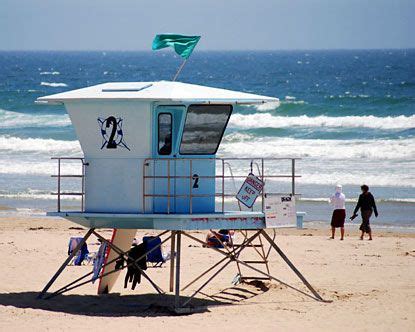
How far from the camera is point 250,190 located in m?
19.2

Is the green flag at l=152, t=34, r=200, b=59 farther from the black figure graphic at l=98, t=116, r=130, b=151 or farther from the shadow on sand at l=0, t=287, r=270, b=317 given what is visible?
the shadow on sand at l=0, t=287, r=270, b=317

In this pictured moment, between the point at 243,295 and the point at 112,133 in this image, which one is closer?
the point at 112,133

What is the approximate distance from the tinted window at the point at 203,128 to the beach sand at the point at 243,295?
2.76m

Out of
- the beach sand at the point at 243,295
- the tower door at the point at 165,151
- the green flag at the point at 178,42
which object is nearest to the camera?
the beach sand at the point at 243,295

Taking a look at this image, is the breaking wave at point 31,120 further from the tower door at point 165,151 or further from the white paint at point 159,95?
the tower door at point 165,151

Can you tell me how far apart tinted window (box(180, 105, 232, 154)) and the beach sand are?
276 centimetres

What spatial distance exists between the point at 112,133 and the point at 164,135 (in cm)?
88

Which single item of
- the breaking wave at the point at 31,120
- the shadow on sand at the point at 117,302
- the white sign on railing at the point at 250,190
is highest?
the breaking wave at the point at 31,120

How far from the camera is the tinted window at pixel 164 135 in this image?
1852 cm

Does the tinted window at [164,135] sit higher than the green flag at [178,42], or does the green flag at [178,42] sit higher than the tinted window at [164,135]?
the green flag at [178,42]

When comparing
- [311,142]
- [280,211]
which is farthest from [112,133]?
[311,142]

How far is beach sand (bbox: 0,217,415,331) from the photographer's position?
17.7 metres

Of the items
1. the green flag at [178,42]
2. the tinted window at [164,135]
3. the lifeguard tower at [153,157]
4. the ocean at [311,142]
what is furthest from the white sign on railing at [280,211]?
the ocean at [311,142]

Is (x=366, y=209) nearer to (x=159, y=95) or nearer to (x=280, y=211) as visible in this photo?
(x=280, y=211)
